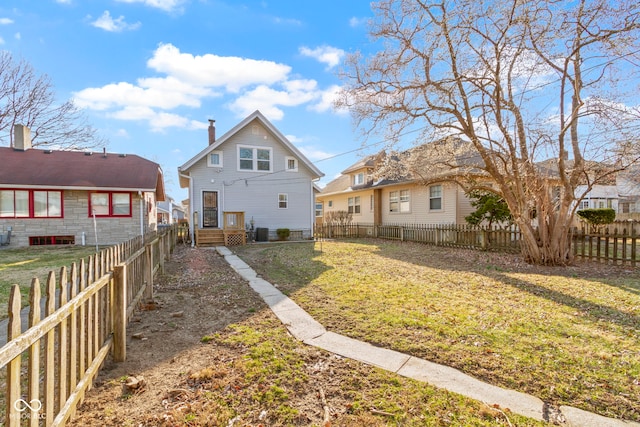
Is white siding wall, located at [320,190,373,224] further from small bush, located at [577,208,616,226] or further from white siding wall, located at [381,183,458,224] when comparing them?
small bush, located at [577,208,616,226]

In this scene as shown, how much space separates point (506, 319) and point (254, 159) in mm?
15660

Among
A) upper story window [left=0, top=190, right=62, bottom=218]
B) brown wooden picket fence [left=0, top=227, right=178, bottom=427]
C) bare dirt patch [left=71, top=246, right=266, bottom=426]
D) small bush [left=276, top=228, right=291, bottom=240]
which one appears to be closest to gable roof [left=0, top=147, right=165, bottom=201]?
upper story window [left=0, top=190, right=62, bottom=218]

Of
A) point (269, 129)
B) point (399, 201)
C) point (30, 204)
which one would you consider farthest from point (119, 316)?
point (399, 201)

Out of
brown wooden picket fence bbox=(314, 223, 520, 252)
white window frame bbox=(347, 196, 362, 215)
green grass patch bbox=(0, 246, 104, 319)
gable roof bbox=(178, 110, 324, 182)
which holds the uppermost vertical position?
gable roof bbox=(178, 110, 324, 182)

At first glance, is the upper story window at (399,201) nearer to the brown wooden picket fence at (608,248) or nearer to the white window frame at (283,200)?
the white window frame at (283,200)

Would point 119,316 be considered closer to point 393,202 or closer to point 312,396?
point 312,396

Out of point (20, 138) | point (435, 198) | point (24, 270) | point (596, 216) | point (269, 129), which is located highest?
point (269, 129)

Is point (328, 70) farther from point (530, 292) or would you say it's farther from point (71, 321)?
point (71, 321)

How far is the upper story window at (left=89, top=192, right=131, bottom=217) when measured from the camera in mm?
15375

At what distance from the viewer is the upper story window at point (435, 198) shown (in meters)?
16.9

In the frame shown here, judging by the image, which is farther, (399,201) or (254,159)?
(399,201)

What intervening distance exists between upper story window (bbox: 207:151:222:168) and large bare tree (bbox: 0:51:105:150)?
597 inches

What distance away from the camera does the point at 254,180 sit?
59.1 ft

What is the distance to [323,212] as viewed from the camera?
29.7 meters
